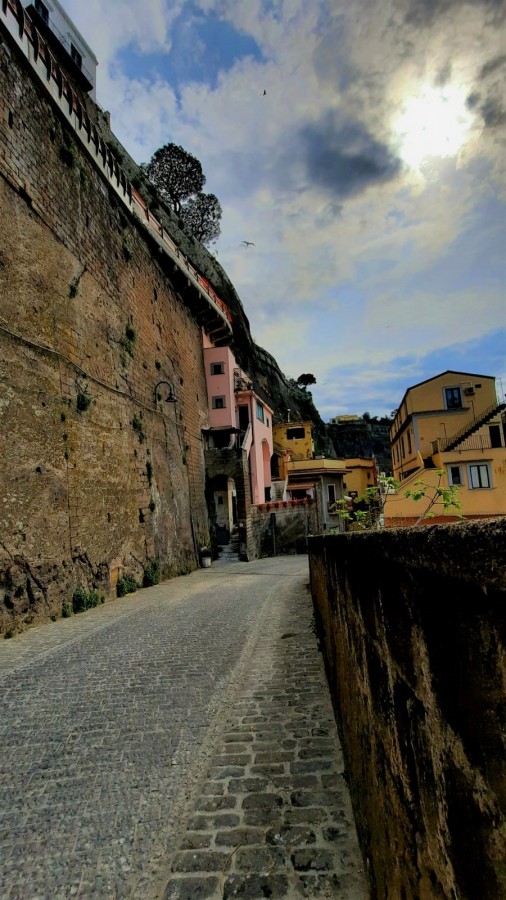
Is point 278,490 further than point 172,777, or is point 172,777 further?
point 278,490

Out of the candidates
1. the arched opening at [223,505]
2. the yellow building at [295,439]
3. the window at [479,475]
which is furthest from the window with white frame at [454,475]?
the yellow building at [295,439]

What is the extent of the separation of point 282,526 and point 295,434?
18.5m

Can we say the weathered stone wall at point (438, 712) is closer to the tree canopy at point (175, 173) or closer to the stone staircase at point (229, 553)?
the stone staircase at point (229, 553)

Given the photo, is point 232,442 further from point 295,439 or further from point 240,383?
point 295,439

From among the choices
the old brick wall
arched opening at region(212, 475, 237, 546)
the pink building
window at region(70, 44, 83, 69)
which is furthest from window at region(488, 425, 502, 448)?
window at region(70, 44, 83, 69)

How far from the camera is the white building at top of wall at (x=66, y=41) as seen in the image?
2250cm

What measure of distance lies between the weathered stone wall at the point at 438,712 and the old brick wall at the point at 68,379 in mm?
8029

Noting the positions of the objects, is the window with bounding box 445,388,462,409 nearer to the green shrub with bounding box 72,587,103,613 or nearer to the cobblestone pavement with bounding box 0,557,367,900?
the green shrub with bounding box 72,587,103,613

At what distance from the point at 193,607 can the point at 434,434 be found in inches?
1006

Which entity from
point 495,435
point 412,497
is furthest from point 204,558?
point 495,435

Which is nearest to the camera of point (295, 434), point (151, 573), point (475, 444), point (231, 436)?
point (151, 573)

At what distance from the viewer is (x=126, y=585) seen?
12828mm

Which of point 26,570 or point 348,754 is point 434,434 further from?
point 348,754

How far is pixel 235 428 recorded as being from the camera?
26703 mm
